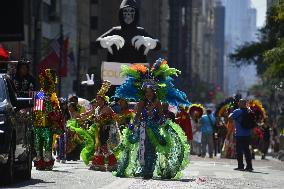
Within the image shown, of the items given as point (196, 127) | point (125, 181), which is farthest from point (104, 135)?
point (196, 127)

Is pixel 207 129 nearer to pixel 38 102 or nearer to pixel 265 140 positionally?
pixel 265 140

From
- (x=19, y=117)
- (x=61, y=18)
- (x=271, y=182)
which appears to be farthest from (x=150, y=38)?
(x=61, y=18)

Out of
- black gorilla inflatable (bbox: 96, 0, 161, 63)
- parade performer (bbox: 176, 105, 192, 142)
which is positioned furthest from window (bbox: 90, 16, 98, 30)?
parade performer (bbox: 176, 105, 192, 142)

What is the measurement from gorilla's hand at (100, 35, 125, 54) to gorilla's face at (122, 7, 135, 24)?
24.0 inches

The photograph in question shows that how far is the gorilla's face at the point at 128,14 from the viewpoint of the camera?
33.6 metres

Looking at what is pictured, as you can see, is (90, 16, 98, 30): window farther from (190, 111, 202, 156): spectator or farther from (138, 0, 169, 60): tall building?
(190, 111, 202, 156): spectator

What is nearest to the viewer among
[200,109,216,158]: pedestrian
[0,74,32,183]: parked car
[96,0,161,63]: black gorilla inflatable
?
[0,74,32,183]: parked car

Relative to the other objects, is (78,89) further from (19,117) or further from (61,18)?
(19,117)

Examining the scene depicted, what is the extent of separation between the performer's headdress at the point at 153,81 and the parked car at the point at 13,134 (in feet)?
7.35

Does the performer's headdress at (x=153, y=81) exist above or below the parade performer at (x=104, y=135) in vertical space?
above

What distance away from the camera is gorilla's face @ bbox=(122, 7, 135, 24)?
3359 centimetres

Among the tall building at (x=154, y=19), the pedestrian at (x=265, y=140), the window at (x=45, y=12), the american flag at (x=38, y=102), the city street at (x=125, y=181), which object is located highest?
the tall building at (x=154, y=19)

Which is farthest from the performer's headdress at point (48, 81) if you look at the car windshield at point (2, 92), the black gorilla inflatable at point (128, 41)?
the black gorilla inflatable at point (128, 41)

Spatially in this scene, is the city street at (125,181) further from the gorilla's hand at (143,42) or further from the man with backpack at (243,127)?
the gorilla's hand at (143,42)
